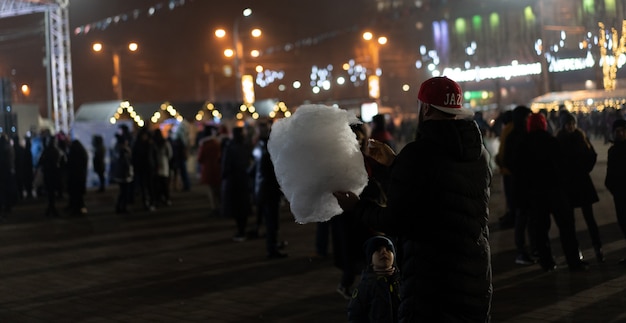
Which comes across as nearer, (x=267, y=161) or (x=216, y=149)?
(x=267, y=161)

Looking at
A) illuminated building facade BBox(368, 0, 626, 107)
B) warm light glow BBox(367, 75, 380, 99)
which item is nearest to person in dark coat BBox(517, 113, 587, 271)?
illuminated building facade BBox(368, 0, 626, 107)

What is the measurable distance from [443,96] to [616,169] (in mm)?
6862

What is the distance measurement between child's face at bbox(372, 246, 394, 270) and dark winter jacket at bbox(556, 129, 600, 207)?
16.1ft

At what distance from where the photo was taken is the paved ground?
8.52 m

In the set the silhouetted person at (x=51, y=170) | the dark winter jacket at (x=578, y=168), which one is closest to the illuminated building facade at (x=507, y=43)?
the dark winter jacket at (x=578, y=168)

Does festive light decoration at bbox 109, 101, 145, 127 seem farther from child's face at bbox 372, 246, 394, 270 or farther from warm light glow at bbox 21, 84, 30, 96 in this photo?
child's face at bbox 372, 246, 394, 270

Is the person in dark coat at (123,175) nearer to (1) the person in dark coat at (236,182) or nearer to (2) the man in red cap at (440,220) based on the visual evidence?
(1) the person in dark coat at (236,182)

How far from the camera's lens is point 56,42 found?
106ft

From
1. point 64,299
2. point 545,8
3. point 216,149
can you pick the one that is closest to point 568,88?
point 545,8

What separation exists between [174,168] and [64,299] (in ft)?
47.5

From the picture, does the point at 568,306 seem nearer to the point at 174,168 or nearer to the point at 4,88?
the point at 174,168

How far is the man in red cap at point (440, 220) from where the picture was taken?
385 centimetres

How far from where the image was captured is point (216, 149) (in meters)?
17.0

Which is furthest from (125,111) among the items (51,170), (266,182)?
(266,182)
